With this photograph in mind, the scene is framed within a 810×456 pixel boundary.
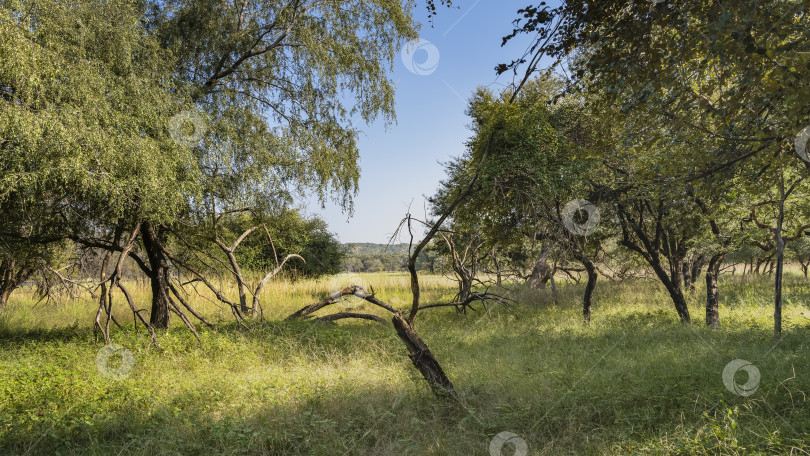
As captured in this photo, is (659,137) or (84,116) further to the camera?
(84,116)

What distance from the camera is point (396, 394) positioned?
17.8ft

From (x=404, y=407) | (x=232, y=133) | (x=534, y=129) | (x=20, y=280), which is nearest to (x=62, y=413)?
(x=404, y=407)

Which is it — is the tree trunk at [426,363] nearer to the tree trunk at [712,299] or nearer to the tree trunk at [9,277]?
the tree trunk at [712,299]

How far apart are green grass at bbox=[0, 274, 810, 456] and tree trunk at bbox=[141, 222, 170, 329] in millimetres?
895

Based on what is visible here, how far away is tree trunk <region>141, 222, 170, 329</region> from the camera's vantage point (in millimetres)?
8781

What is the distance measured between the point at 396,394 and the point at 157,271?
21.4 feet

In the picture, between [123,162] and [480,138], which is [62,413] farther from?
[480,138]

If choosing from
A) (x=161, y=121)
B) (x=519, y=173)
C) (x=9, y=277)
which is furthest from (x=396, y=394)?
(x=9, y=277)

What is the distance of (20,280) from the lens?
10875 millimetres

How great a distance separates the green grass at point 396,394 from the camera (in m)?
4.12

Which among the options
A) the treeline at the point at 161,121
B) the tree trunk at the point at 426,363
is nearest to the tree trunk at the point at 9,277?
the treeline at the point at 161,121

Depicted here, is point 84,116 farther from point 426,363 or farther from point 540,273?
point 540,273

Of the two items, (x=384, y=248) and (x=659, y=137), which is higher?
(x=659, y=137)

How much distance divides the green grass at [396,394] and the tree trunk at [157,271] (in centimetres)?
90
